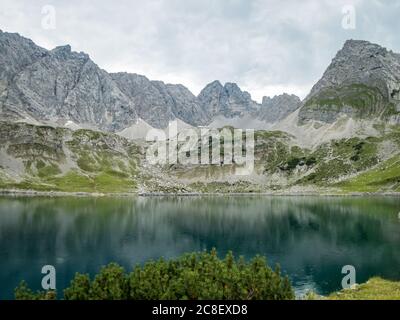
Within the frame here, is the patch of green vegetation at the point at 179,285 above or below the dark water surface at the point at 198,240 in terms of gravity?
above

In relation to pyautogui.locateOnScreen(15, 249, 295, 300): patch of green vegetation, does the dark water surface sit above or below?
below

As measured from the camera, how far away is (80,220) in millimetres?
152875

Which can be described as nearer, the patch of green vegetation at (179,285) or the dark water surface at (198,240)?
the patch of green vegetation at (179,285)

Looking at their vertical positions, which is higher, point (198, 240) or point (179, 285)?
point (179, 285)

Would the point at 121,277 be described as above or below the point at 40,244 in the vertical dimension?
above

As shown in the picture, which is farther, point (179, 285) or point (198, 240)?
point (198, 240)

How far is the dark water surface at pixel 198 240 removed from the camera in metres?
76.6

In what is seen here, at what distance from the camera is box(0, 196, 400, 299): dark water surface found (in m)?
76.6

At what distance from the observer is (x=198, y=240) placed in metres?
119

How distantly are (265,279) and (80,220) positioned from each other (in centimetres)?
13422

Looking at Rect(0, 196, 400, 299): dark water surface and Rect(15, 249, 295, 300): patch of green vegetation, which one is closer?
Rect(15, 249, 295, 300): patch of green vegetation
